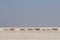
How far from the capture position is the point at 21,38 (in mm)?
21391

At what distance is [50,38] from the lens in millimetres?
21609

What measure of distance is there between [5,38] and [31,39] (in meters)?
2.72

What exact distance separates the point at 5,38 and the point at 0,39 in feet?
2.65

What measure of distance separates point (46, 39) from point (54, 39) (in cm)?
82

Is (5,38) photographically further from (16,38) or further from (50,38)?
(50,38)

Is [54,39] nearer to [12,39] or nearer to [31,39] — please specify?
[31,39]

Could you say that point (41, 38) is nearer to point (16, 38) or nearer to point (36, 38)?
point (36, 38)

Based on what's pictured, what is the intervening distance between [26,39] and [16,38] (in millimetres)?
1137

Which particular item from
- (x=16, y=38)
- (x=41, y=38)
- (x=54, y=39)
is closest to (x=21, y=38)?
(x=16, y=38)

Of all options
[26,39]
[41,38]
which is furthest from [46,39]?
[26,39]

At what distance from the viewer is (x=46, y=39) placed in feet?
69.2

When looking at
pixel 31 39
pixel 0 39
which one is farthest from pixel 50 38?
pixel 0 39

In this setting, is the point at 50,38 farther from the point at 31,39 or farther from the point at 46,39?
A: the point at 31,39

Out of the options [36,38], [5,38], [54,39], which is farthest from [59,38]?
[5,38]
